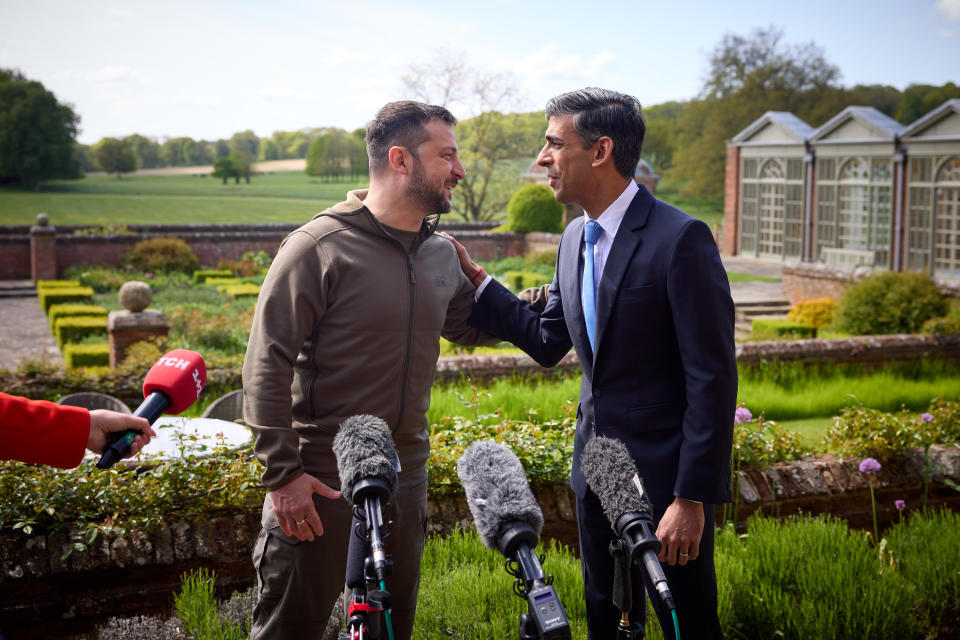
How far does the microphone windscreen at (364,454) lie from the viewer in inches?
66.1

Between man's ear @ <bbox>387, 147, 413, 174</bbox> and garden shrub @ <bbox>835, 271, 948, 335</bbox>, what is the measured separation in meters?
11.2

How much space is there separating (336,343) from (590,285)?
0.88 m

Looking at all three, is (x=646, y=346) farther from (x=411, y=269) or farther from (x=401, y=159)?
(x=401, y=159)

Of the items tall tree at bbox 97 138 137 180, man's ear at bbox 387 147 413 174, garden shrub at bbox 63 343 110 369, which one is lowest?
garden shrub at bbox 63 343 110 369

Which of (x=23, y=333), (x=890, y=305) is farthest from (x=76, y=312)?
(x=890, y=305)

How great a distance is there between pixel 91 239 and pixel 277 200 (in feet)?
86.2

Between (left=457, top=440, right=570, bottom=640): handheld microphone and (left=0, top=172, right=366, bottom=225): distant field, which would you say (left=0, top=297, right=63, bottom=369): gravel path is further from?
(left=0, top=172, right=366, bottom=225): distant field

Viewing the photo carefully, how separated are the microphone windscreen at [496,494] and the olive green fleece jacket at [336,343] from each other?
83 cm

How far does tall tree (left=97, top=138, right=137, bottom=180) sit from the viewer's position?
44.0 m

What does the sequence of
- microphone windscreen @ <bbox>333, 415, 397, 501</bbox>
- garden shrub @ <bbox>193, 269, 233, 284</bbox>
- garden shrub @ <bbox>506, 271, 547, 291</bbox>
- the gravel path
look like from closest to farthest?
microphone windscreen @ <bbox>333, 415, 397, 501</bbox>, the gravel path, garden shrub @ <bbox>506, 271, 547, 291</bbox>, garden shrub @ <bbox>193, 269, 233, 284</bbox>

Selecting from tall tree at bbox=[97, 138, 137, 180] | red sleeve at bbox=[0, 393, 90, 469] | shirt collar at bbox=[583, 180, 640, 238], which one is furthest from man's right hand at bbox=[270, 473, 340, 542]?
tall tree at bbox=[97, 138, 137, 180]

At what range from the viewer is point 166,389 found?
2428mm

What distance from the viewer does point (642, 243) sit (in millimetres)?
2578

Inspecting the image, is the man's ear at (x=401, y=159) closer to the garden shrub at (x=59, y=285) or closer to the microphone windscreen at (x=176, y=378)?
the microphone windscreen at (x=176, y=378)
